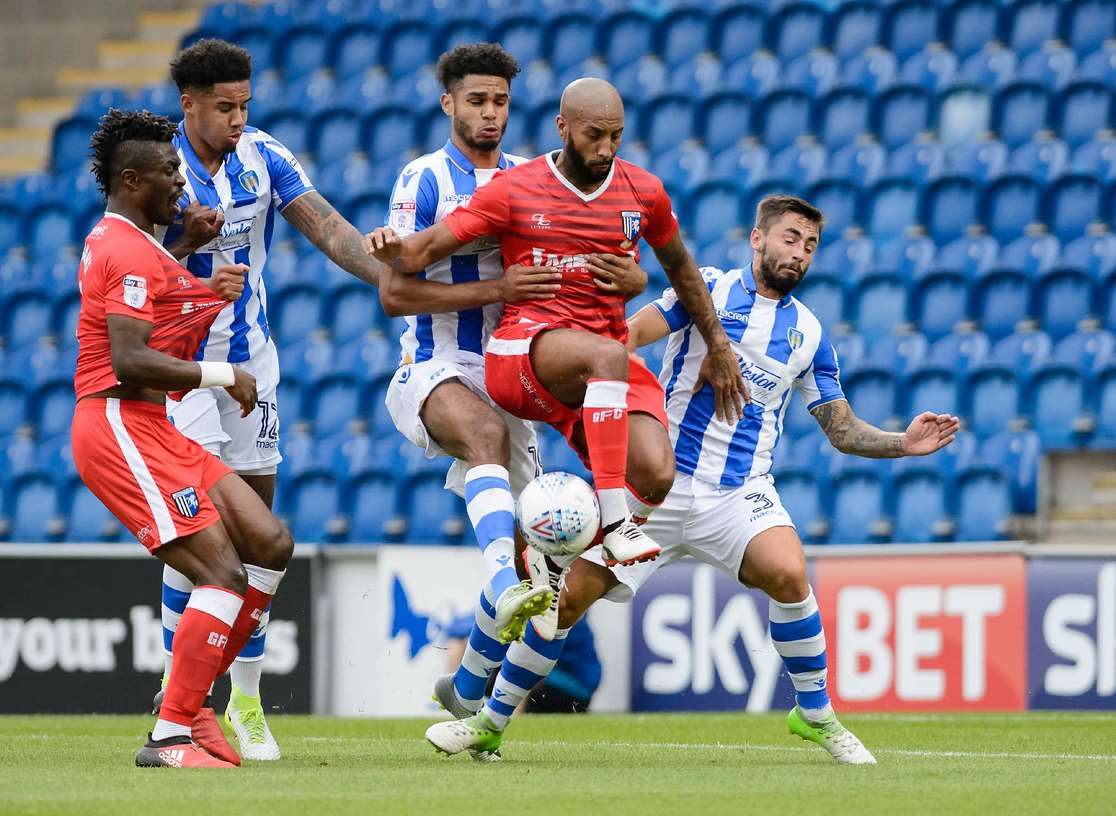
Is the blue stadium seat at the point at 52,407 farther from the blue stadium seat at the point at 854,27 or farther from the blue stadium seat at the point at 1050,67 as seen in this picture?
the blue stadium seat at the point at 1050,67

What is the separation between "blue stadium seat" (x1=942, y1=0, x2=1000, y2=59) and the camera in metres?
15.1

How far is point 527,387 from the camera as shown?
6.21 meters

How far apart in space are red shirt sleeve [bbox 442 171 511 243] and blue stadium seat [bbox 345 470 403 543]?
7304mm

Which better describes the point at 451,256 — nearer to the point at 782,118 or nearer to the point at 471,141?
the point at 471,141

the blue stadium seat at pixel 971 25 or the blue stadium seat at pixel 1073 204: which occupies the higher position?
the blue stadium seat at pixel 971 25

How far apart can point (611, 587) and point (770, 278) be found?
150 cm

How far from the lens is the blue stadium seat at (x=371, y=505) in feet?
43.8

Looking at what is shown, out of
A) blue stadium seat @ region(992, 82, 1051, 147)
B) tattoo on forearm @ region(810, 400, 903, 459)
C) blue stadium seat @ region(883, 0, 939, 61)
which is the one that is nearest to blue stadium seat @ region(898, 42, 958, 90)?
blue stadium seat @ region(883, 0, 939, 61)

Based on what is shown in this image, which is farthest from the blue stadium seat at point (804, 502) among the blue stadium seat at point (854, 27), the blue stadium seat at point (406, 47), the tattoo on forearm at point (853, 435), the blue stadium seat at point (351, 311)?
the blue stadium seat at point (406, 47)

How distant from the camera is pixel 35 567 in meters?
11.3

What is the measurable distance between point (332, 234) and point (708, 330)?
1599 millimetres

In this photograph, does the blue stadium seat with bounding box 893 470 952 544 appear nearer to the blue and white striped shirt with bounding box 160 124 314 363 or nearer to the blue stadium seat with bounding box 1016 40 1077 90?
the blue stadium seat with bounding box 1016 40 1077 90

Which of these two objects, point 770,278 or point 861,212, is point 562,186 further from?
point 861,212

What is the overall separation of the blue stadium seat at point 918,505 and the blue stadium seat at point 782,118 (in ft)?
13.5
